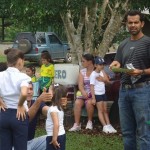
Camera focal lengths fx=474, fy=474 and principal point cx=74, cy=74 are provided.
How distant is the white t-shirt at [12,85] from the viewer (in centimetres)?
498

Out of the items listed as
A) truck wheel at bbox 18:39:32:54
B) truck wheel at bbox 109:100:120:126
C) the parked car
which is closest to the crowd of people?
truck wheel at bbox 109:100:120:126

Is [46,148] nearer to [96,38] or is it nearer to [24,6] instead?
[24,6]

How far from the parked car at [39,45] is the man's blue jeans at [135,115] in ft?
59.8

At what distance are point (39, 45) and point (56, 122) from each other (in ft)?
64.2

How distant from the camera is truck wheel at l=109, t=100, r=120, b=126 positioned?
9.10 metres

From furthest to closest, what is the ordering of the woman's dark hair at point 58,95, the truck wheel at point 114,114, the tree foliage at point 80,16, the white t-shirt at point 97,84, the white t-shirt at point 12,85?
the truck wheel at point 114,114, the white t-shirt at point 97,84, the tree foliage at point 80,16, the woman's dark hair at point 58,95, the white t-shirt at point 12,85

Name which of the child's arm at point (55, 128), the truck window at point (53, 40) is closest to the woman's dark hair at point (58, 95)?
the child's arm at point (55, 128)

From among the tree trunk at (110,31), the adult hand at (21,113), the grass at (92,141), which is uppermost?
the tree trunk at (110,31)

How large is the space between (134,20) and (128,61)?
0.46 metres

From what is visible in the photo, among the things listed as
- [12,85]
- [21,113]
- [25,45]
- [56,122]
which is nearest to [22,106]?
[21,113]

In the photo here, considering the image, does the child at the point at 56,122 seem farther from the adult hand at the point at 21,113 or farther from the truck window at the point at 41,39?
the truck window at the point at 41,39

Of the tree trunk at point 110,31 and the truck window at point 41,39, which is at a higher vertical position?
the tree trunk at point 110,31

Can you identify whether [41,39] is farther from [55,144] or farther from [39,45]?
[55,144]

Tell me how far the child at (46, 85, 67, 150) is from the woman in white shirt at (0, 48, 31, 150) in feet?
1.06
